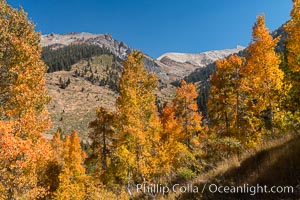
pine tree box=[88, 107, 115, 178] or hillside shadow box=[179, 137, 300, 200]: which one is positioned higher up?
pine tree box=[88, 107, 115, 178]

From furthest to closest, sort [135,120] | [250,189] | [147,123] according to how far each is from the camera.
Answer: [147,123] < [135,120] < [250,189]

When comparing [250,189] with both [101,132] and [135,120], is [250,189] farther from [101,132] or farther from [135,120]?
[101,132]

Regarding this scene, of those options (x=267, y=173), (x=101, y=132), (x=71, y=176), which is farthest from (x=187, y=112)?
(x=267, y=173)

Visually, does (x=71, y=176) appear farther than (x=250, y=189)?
Yes

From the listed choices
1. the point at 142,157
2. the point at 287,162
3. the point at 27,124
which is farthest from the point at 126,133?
the point at 287,162

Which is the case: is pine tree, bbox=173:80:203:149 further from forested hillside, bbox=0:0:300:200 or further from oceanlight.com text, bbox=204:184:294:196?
oceanlight.com text, bbox=204:184:294:196

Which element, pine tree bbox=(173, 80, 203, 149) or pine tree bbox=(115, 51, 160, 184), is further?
pine tree bbox=(173, 80, 203, 149)

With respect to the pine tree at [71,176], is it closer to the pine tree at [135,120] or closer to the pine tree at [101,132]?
the pine tree at [101,132]

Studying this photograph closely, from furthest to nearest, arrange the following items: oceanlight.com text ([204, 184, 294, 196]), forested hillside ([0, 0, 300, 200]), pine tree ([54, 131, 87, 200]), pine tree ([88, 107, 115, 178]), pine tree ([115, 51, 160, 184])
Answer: pine tree ([88, 107, 115, 178]) < pine tree ([54, 131, 87, 200]) < pine tree ([115, 51, 160, 184]) < forested hillside ([0, 0, 300, 200]) < oceanlight.com text ([204, 184, 294, 196])

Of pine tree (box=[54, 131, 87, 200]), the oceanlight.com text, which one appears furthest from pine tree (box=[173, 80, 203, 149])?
the oceanlight.com text

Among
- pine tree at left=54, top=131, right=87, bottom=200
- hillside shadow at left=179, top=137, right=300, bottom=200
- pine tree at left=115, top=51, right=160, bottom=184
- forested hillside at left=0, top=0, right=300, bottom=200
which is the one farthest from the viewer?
pine tree at left=54, top=131, right=87, bottom=200

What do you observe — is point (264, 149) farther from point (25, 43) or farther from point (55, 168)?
point (55, 168)

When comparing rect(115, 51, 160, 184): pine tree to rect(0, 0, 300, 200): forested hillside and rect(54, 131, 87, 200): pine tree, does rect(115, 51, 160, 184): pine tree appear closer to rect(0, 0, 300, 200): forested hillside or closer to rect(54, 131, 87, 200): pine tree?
rect(0, 0, 300, 200): forested hillside

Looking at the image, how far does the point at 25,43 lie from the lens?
45.0ft
